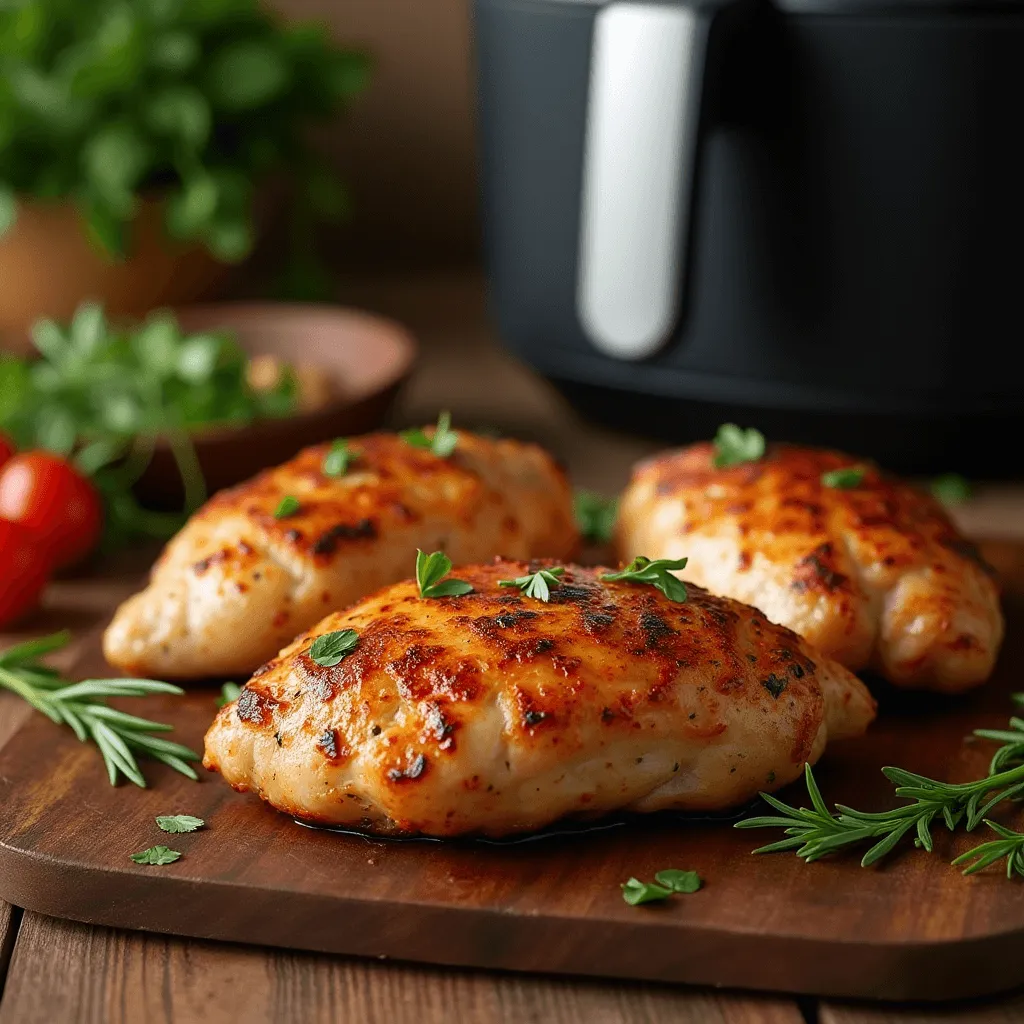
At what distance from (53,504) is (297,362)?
0.91m

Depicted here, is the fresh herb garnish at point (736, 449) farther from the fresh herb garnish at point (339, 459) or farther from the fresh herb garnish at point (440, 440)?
the fresh herb garnish at point (339, 459)

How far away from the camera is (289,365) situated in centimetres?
330

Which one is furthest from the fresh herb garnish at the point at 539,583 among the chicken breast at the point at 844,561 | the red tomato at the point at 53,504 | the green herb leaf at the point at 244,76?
the green herb leaf at the point at 244,76

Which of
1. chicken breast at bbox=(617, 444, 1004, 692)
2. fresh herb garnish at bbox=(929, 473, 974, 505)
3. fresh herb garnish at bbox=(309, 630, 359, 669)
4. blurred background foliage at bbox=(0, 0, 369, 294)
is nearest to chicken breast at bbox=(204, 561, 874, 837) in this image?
fresh herb garnish at bbox=(309, 630, 359, 669)

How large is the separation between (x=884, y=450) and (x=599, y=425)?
0.73 meters

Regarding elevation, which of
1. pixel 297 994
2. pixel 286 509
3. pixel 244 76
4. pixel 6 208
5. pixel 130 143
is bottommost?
pixel 297 994

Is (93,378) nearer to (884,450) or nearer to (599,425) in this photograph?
(599,425)

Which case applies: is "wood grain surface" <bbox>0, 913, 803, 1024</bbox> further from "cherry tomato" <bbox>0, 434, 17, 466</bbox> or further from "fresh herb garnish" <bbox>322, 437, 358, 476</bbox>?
"cherry tomato" <bbox>0, 434, 17, 466</bbox>

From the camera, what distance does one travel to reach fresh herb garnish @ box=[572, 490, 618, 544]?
2616mm

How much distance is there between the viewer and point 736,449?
2.36 metres

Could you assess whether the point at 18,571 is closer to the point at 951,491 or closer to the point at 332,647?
the point at 332,647

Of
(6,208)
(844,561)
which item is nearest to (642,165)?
(844,561)

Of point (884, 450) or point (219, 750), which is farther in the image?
point (884, 450)

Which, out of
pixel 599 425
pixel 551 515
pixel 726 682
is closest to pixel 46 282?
pixel 599 425
